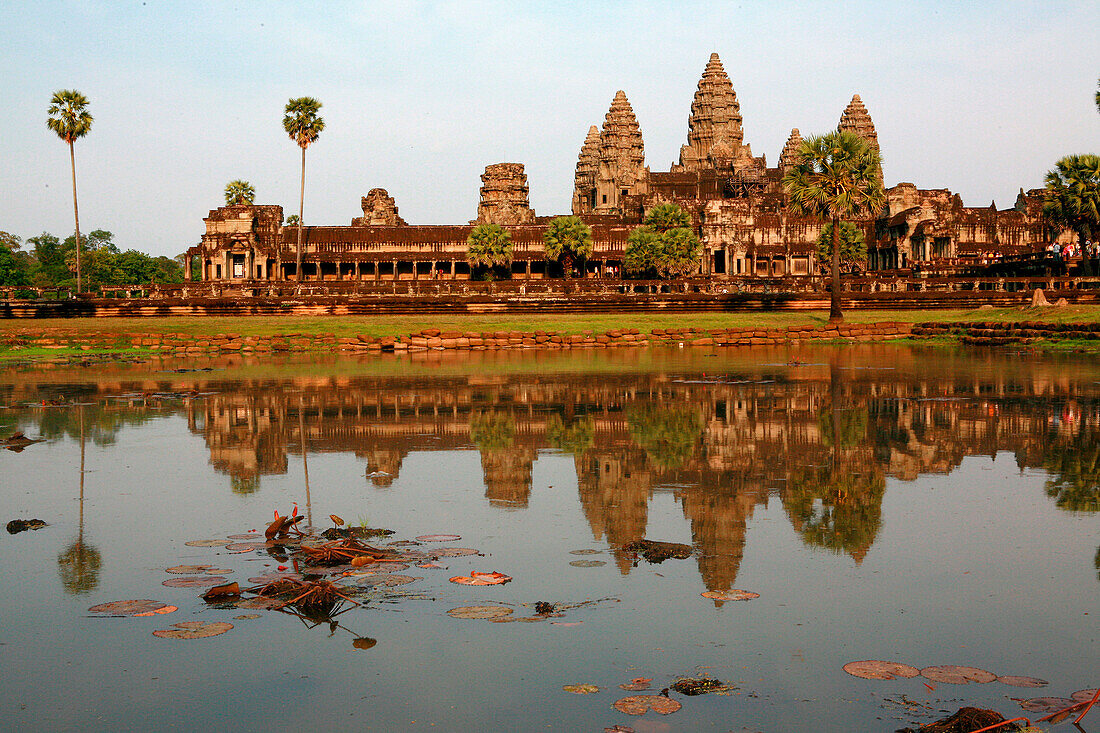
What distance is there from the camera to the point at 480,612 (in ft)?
18.4

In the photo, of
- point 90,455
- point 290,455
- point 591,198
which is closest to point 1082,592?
point 290,455

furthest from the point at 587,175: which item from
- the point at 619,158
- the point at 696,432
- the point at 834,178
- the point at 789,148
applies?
the point at 696,432

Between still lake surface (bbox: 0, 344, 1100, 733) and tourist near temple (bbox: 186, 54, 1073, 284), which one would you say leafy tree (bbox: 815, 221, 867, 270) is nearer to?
tourist near temple (bbox: 186, 54, 1073, 284)

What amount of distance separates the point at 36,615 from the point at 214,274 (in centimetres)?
7987

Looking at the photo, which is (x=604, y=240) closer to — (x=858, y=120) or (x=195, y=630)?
(x=858, y=120)

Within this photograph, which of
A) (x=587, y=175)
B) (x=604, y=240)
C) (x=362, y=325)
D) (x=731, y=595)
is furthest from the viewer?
(x=587, y=175)

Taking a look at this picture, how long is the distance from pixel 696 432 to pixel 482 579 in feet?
20.5

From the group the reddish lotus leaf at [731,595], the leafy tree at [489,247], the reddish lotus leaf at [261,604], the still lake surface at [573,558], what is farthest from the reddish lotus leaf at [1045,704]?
the leafy tree at [489,247]

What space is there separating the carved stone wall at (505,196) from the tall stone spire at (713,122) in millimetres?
32071

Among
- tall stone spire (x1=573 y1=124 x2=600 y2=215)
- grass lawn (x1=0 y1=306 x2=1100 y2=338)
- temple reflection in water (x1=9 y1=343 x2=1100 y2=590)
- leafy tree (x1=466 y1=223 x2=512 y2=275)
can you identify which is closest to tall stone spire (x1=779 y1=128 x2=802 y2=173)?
tall stone spire (x1=573 y1=124 x2=600 y2=215)

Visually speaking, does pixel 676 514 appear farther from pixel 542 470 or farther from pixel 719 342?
pixel 719 342

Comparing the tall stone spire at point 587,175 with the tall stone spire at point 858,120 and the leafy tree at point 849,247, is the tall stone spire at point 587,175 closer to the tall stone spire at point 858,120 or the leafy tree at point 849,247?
the tall stone spire at point 858,120

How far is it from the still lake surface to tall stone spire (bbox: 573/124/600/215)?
372 ft

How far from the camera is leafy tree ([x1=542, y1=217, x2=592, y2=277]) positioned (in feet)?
273
